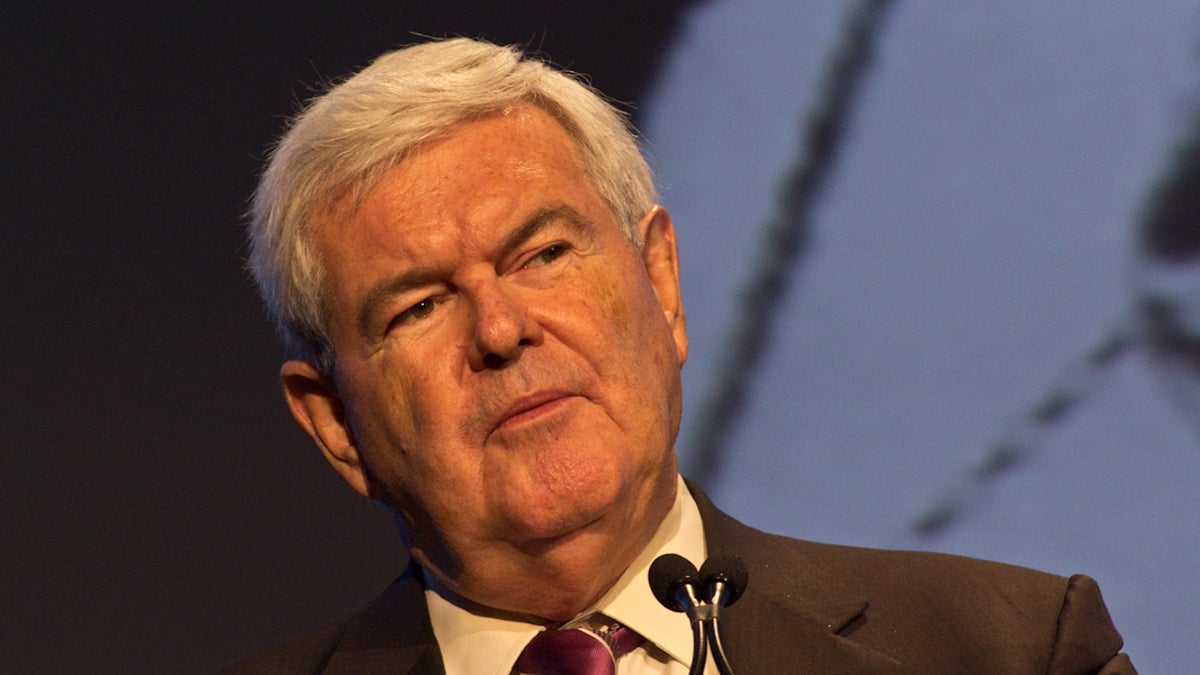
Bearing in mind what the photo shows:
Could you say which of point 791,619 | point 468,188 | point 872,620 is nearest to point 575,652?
point 791,619

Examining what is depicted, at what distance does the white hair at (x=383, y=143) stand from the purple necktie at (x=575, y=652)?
55cm

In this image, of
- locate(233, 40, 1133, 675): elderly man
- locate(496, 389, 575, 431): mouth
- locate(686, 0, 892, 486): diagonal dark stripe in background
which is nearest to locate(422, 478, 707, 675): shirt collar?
locate(233, 40, 1133, 675): elderly man

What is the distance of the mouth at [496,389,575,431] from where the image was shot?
6.20ft

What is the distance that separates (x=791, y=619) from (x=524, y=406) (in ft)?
1.68

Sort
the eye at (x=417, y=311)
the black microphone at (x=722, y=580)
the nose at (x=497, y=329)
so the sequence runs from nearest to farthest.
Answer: the black microphone at (x=722, y=580)
the nose at (x=497, y=329)
the eye at (x=417, y=311)

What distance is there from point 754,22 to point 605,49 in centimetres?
32

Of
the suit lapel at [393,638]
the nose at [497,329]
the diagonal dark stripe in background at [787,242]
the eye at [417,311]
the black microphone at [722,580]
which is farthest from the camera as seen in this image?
the diagonal dark stripe in background at [787,242]

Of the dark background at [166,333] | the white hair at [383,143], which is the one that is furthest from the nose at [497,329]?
the dark background at [166,333]

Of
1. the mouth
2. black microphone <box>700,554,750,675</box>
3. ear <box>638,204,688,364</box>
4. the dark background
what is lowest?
the dark background

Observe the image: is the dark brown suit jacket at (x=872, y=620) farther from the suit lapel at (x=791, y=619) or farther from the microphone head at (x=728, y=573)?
the microphone head at (x=728, y=573)

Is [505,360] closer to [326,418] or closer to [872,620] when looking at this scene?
[326,418]

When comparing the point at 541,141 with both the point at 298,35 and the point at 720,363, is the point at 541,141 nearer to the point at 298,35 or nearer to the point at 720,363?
the point at 720,363

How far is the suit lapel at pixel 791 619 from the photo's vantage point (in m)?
1.95

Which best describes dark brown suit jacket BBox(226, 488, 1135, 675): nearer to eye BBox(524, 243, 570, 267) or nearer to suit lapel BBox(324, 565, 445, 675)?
suit lapel BBox(324, 565, 445, 675)
